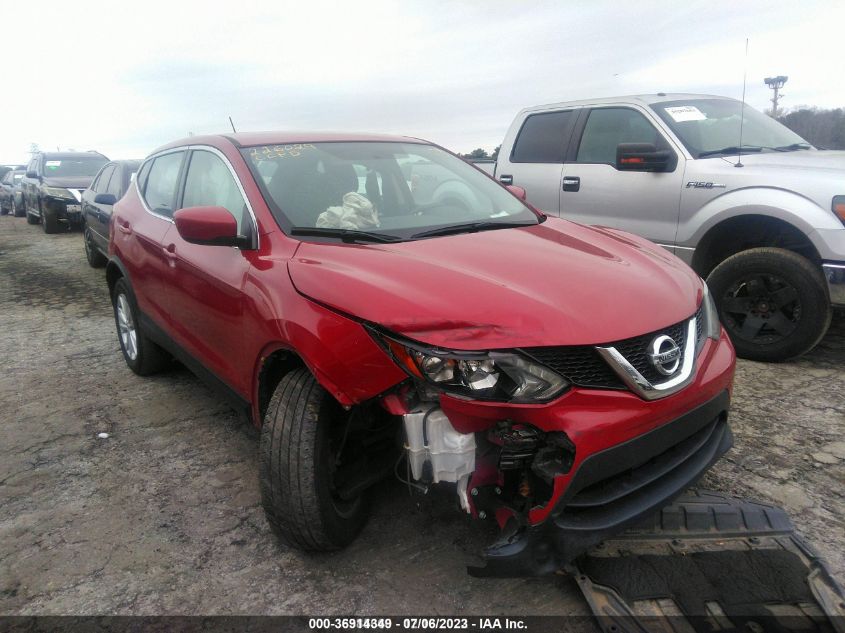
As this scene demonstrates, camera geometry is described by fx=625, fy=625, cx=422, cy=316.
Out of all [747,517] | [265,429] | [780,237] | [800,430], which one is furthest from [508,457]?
[780,237]

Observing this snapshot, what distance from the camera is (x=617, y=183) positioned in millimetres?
5098

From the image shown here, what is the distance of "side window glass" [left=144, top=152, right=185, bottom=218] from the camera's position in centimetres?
383

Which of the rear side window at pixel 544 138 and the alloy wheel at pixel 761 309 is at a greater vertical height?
the rear side window at pixel 544 138

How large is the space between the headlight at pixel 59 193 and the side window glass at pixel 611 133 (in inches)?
468

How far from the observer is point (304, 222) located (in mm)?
2729

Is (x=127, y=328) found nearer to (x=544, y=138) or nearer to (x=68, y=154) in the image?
(x=544, y=138)

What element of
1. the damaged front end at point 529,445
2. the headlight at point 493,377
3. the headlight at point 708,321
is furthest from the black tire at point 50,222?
the headlight at point 708,321

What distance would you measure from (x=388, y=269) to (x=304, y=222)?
67 cm

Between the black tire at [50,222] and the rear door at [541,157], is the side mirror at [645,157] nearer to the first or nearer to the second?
the rear door at [541,157]

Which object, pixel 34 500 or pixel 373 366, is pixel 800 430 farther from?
pixel 34 500

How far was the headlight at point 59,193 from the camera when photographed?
13.3m

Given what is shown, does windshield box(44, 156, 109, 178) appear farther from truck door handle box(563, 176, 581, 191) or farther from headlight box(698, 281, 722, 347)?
headlight box(698, 281, 722, 347)

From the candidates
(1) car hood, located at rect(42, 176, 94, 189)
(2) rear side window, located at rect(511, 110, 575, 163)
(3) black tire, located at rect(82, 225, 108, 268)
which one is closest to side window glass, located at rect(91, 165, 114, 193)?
(3) black tire, located at rect(82, 225, 108, 268)

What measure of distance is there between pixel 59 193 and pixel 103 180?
17.4 ft
